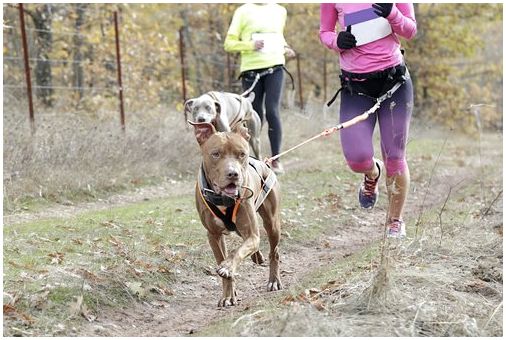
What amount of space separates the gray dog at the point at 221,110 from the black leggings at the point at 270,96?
32 centimetres

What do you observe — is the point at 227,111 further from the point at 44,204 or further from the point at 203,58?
the point at 203,58

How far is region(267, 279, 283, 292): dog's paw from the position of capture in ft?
17.0

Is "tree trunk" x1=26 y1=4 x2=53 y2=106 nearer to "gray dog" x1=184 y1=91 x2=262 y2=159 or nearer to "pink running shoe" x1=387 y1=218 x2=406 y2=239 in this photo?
"gray dog" x1=184 y1=91 x2=262 y2=159

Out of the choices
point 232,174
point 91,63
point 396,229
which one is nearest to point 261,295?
point 232,174

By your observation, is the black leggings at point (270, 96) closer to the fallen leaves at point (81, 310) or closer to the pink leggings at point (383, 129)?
the pink leggings at point (383, 129)

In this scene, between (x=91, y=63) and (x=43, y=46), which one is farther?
(x=91, y=63)

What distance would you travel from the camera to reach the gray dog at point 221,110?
823 cm

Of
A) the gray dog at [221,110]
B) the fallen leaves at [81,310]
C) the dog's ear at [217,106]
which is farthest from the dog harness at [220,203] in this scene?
the dog's ear at [217,106]

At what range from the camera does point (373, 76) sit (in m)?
5.66

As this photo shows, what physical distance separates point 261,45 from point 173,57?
1046 centimetres

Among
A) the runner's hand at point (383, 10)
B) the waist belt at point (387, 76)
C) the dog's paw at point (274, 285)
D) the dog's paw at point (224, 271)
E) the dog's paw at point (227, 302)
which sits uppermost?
the runner's hand at point (383, 10)

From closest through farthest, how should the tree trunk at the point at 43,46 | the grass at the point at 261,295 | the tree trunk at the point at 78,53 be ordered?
the grass at the point at 261,295, the tree trunk at the point at 43,46, the tree trunk at the point at 78,53

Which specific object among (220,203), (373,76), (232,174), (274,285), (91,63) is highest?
(373,76)

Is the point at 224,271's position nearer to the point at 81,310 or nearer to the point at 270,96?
the point at 81,310
